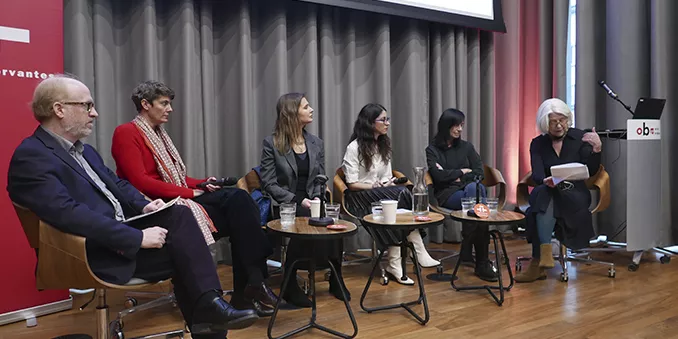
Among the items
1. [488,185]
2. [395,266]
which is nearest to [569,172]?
[488,185]

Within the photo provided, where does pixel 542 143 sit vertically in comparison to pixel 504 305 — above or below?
above

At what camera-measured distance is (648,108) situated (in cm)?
340

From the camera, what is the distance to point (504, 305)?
2.68m

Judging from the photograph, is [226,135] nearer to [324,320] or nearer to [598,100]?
[324,320]

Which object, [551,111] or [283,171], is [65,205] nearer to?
[283,171]

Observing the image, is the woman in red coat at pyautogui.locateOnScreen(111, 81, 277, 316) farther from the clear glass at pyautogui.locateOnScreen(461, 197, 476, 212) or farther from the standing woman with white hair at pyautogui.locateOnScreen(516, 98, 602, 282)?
the standing woman with white hair at pyautogui.locateOnScreen(516, 98, 602, 282)

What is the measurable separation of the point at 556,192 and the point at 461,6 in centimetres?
202

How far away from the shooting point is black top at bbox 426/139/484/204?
143 inches

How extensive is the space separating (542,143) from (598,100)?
131cm

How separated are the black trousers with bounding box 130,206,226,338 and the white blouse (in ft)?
5.86

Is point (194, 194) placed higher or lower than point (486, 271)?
higher

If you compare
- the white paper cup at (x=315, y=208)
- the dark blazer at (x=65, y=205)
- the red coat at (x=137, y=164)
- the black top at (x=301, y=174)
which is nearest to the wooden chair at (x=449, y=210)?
the black top at (x=301, y=174)

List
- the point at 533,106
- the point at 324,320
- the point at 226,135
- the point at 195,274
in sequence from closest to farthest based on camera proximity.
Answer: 1. the point at 195,274
2. the point at 324,320
3. the point at 226,135
4. the point at 533,106

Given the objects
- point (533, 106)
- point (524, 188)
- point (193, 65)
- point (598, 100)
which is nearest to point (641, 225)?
point (524, 188)
